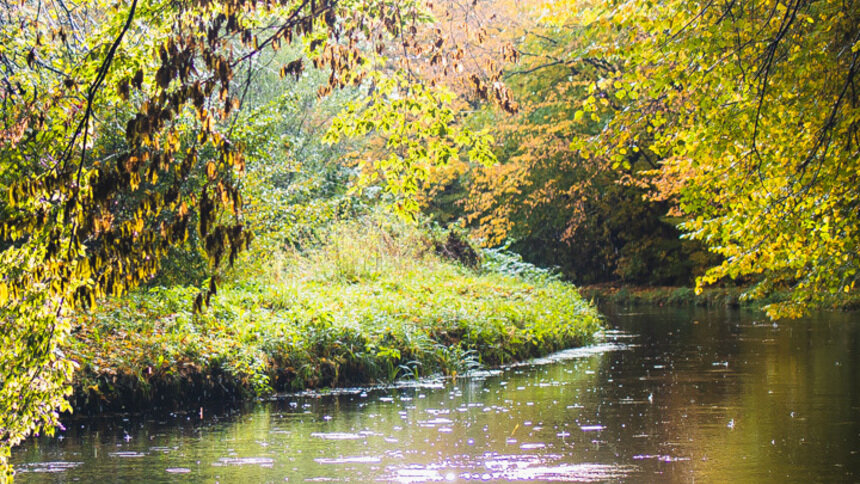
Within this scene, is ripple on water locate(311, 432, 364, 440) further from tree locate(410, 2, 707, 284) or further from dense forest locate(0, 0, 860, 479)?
tree locate(410, 2, 707, 284)

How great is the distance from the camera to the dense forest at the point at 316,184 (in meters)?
4.83

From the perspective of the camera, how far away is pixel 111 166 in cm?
519

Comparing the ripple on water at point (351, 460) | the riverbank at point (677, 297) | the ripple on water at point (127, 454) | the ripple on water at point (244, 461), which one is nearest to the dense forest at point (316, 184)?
the ripple on water at point (127, 454)

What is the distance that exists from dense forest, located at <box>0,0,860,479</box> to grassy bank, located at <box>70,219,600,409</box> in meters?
0.04

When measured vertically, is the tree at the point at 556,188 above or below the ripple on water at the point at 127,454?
above

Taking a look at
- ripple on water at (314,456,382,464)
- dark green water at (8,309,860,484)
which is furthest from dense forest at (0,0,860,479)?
ripple on water at (314,456,382,464)

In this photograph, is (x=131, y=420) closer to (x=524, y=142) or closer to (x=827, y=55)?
(x=827, y=55)

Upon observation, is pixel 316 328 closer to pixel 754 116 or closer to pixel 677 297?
pixel 754 116

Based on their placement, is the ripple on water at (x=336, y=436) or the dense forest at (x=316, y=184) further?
the ripple on water at (x=336, y=436)

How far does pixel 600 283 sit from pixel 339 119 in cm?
2897

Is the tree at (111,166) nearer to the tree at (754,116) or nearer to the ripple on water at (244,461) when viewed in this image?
the ripple on water at (244,461)

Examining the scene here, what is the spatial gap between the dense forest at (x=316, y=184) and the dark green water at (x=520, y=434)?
78 centimetres

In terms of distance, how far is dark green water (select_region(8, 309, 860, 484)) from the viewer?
7902 mm

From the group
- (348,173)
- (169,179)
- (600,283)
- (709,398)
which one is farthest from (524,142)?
(709,398)
